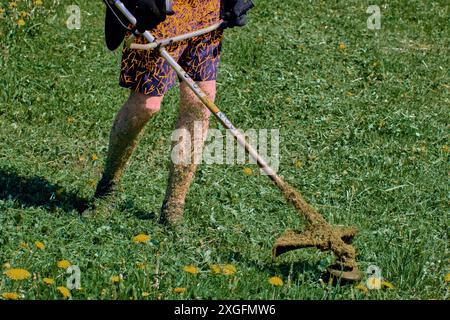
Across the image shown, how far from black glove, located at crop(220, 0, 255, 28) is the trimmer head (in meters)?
0.96

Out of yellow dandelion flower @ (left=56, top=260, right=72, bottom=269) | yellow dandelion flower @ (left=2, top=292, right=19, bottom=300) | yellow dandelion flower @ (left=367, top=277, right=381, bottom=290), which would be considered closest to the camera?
yellow dandelion flower @ (left=2, top=292, right=19, bottom=300)

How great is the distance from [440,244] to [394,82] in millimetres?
2559

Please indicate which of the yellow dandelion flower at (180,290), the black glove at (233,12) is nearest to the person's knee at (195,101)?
the black glove at (233,12)

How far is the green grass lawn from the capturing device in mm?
3648

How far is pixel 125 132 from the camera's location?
4.13m

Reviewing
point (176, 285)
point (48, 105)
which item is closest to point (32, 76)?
point (48, 105)

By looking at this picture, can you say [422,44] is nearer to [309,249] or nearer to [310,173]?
[310,173]

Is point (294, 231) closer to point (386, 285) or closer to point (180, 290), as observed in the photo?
point (386, 285)

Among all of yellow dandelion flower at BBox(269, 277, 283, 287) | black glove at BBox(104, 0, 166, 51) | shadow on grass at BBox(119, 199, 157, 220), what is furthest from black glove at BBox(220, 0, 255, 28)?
yellow dandelion flower at BBox(269, 277, 283, 287)

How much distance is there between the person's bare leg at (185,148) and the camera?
4078 millimetres

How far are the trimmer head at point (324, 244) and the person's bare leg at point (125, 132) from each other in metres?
0.84

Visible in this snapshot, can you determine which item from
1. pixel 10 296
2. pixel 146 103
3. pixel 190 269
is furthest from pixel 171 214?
pixel 10 296

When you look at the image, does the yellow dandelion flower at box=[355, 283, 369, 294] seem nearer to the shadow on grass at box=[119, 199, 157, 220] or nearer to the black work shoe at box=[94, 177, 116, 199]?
the shadow on grass at box=[119, 199, 157, 220]
